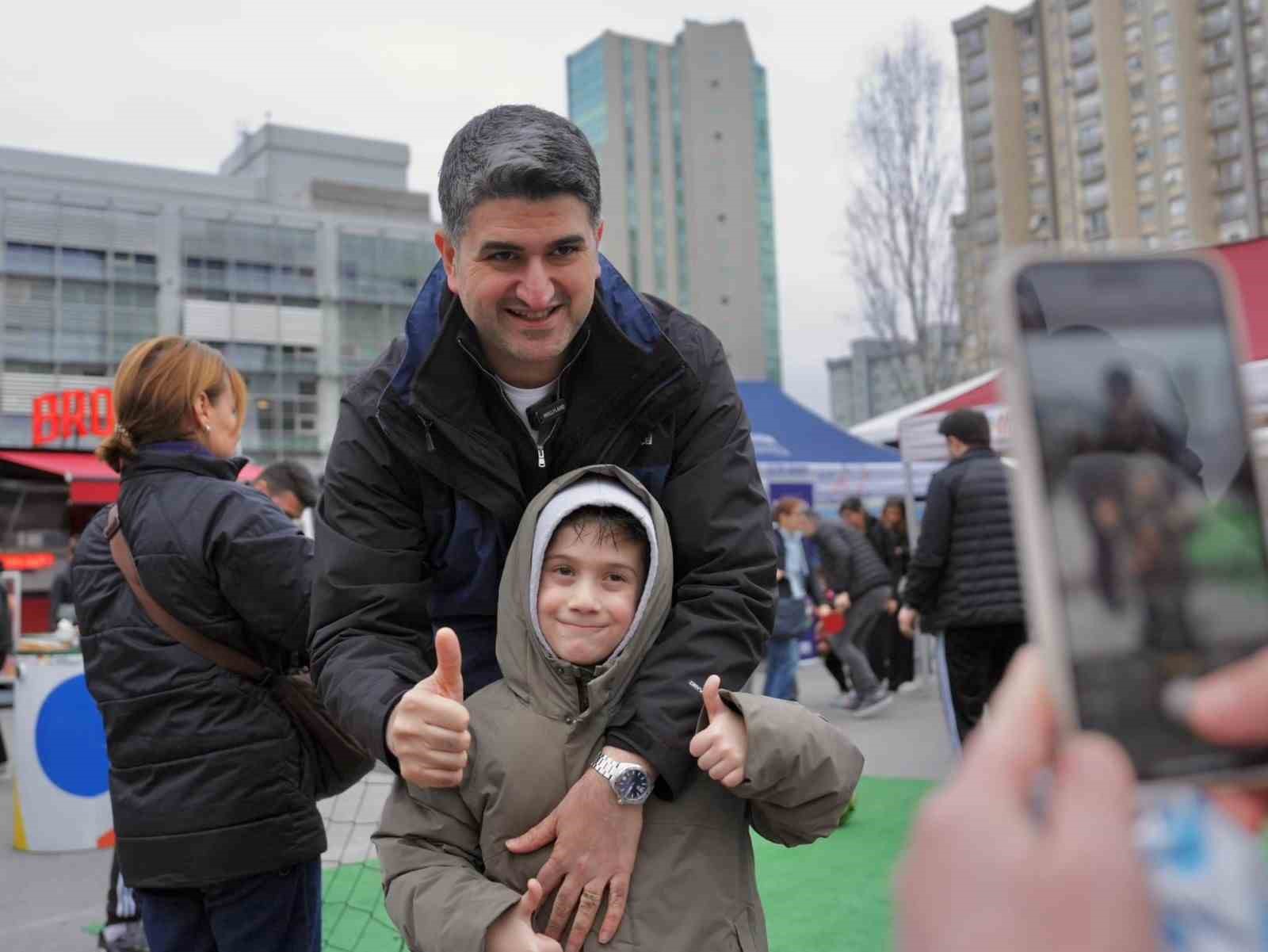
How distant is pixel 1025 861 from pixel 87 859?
5634 millimetres

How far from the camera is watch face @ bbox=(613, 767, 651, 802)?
1.39 metres

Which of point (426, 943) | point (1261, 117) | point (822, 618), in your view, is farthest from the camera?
point (1261, 117)

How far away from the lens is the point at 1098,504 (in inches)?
17.3

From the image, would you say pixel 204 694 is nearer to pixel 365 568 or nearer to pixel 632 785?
pixel 365 568

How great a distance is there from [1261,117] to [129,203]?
4629 cm

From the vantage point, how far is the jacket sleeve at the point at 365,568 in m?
1.51

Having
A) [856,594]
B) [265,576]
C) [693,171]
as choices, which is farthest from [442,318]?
[693,171]

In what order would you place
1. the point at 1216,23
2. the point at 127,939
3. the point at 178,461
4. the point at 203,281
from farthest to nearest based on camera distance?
the point at 1216,23
the point at 203,281
the point at 127,939
the point at 178,461

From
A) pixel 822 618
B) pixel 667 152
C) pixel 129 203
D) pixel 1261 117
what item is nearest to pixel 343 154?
pixel 129 203

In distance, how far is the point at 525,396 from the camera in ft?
5.28

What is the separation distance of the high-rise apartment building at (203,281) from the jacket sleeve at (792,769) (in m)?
40.7

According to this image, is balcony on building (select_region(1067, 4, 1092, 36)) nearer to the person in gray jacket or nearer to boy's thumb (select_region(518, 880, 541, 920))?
the person in gray jacket

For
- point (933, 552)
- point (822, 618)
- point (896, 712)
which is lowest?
point (896, 712)

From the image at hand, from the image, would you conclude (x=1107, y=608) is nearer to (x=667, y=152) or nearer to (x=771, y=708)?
(x=771, y=708)
